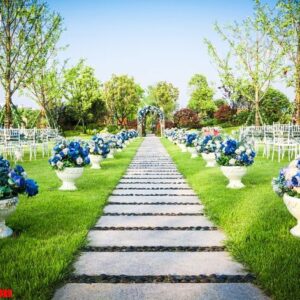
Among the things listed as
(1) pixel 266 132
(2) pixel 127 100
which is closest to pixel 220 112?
(2) pixel 127 100

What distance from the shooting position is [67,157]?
6.96 metres

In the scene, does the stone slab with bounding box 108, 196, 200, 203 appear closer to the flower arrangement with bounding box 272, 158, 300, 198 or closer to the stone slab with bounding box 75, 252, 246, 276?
the flower arrangement with bounding box 272, 158, 300, 198

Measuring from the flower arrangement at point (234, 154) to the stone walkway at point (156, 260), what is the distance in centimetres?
161

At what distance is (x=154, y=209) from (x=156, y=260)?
2.09 metres

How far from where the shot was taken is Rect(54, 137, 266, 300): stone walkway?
2740 millimetres

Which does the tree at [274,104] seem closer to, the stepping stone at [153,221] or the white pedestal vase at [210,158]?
the white pedestal vase at [210,158]

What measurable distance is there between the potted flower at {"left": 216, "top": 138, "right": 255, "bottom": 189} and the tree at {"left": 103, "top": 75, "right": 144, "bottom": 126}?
148 ft

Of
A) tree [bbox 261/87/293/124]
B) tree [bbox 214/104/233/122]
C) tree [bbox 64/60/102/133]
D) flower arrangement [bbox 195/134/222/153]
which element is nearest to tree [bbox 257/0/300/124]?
flower arrangement [bbox 195/134/222/153]

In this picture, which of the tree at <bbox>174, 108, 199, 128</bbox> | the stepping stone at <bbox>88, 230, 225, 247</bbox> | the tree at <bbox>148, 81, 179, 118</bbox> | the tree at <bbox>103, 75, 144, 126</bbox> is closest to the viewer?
the stepping stone at <bbox>88, 230, 225, 247</bbox>

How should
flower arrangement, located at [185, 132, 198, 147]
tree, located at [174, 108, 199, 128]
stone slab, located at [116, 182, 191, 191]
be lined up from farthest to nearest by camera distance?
1. tree, located at [174, 108, 199, 128]
2. flower arrangement, located at [185, 132, 198, 147]
3. stone slab, located at [116, 182, 191, 191]

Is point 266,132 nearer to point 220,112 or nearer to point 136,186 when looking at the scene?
point 136,186

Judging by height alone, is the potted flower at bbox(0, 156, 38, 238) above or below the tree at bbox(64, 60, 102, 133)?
below

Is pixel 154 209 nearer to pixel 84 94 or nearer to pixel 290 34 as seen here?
pixel 290 34

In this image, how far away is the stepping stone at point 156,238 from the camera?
3859mm
